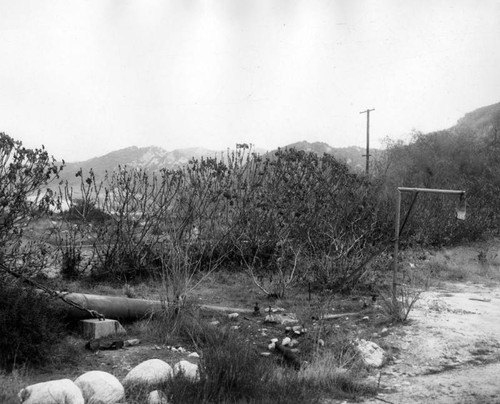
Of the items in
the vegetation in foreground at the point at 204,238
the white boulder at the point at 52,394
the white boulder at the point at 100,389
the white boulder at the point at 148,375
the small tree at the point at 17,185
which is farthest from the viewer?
the small tree at the point at 17,185

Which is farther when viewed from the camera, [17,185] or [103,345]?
[17,185]

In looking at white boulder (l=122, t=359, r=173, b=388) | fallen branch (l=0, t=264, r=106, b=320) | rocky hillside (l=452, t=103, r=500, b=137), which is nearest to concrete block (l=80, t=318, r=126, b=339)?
fallen branch (l=0, t=264, r=106, b=320)

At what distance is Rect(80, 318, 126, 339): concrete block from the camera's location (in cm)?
683

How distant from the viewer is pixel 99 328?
688 centimetres

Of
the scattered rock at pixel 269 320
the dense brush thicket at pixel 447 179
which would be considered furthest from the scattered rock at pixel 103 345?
the dense brush thicket at pixel 447 179

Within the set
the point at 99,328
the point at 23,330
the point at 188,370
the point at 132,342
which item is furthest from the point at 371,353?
the point at 23,330

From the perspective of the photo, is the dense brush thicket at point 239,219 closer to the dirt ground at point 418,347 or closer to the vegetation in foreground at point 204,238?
the vegetation in foreground at point 204,238

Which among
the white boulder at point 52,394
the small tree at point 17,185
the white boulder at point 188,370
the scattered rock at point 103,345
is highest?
the small tree at point 17,185

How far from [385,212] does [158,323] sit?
11281 mm

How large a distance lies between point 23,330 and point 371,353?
Answer: 13.6 feet

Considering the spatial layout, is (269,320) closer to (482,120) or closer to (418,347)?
(418,347)

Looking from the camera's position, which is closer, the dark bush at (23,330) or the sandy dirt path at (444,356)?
the dark bush at (23,330)

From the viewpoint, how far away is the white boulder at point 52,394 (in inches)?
173

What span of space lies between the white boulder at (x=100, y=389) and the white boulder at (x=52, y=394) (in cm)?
21
